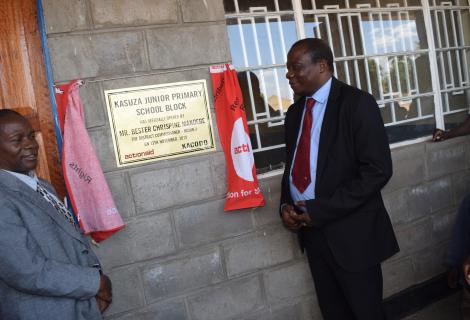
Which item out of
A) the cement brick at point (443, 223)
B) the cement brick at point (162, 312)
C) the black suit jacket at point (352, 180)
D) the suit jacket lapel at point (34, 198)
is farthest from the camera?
the cement brick at point (443, 223)

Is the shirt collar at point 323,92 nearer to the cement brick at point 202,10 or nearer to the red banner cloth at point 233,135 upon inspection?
the red banner cloth at point 233,135

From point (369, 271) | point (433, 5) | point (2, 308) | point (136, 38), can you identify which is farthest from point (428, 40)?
point (2, 308)

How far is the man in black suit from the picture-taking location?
91.7 inches

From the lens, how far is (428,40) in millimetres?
3988

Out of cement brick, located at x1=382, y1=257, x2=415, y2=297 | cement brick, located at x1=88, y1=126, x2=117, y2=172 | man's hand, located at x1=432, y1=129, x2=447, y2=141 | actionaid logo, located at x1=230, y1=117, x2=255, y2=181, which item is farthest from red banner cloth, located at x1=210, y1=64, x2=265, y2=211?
man's hand, located at x1=432, y1=129, x2=447, y2=141

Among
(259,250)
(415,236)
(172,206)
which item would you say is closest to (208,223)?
(172,206)

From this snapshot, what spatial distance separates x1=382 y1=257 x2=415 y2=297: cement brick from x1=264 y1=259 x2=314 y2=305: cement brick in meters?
0.75

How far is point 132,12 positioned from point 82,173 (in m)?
1.01

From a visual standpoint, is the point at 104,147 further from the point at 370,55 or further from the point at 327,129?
the point at 370,55

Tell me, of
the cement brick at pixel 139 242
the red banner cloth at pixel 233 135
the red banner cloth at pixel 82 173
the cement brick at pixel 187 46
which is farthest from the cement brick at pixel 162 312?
the cement brick at pixel 187 46

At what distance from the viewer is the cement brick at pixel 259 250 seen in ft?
9.68

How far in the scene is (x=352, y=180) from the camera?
7.73ft

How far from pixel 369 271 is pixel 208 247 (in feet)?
3.32

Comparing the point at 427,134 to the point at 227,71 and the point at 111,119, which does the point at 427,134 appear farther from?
the point at 111,119
